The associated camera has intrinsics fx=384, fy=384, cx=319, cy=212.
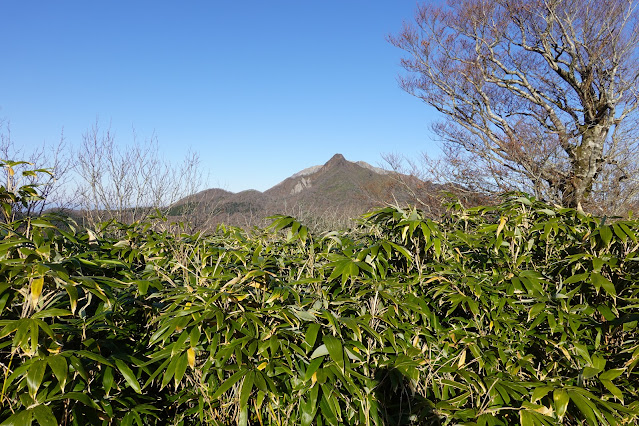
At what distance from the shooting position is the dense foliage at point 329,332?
0.99 metres

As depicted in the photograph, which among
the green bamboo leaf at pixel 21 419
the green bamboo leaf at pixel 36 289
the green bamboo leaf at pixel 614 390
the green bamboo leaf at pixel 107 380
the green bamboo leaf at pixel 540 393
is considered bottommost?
the green bamboo leaf at pixel 614 390

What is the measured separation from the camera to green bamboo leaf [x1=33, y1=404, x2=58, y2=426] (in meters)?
0.82

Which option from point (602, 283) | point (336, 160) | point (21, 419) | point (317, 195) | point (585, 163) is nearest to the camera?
point (21, 419)

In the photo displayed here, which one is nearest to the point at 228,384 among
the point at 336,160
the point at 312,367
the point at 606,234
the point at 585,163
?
the point at 312,367

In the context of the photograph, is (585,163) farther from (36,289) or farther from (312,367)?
(36,289)

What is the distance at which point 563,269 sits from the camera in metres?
1.57

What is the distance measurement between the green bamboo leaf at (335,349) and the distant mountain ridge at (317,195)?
0.98 meters

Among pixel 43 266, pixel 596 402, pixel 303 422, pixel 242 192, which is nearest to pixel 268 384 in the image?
pixel 303 422

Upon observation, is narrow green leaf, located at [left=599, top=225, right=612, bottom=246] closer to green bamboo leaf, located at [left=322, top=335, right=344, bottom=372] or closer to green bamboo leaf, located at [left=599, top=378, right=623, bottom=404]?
green bamboo leaf, located at [left=599, top=378, right=623, bottom=404]

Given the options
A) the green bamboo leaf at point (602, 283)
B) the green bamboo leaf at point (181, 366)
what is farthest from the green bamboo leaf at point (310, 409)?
the green bamboo leaf at point (602, 283)

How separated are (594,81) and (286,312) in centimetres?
960

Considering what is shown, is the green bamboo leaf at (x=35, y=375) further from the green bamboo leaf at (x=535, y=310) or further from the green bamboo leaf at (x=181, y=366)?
the green bamboo leaf at (x=535, y=310)

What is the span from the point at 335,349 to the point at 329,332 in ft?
0.36

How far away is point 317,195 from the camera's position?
17.4 metres
